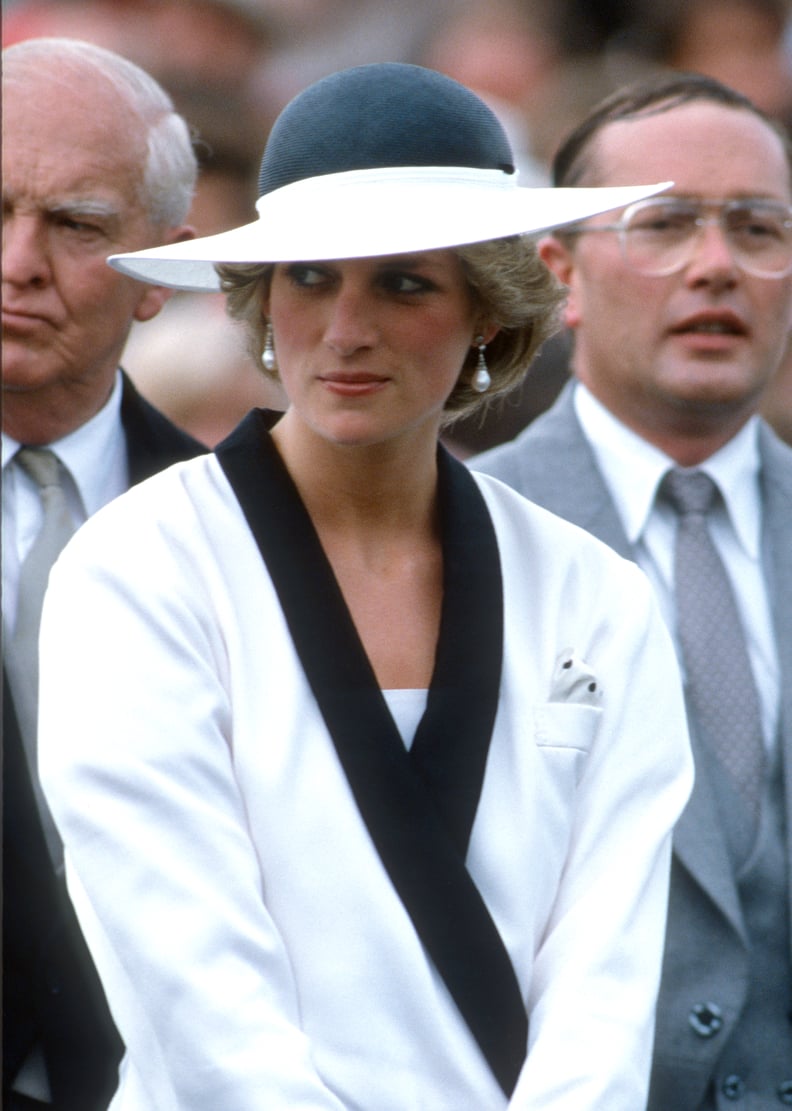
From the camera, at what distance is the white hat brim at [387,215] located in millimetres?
1835

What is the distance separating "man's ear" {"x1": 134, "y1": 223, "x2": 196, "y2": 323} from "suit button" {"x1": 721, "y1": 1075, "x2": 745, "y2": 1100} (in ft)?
4.29

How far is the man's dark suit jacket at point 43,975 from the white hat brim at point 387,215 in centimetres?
71

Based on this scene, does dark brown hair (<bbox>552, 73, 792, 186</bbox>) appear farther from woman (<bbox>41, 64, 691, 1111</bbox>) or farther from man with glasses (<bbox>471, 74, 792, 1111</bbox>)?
woman (<bbox>41, 64, 691, 1111</bbox>)

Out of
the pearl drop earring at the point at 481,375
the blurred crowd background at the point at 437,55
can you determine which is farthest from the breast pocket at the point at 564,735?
the blurred crowd background at the point at 437,55

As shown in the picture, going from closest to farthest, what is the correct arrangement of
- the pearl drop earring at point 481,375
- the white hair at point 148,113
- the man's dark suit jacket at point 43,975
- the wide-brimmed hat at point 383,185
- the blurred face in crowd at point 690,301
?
the wide-brimmed hat at point 383,185 → the pearl drop earring at point 481,375 → the man's dark suit jacket at point 43,975 → the white hair at point 148,113 → the blurred face in crowd at point 690,301

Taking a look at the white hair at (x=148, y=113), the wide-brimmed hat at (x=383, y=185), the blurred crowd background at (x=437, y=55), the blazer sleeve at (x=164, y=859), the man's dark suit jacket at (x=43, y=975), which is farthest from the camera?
the blurred crowd background at (x=437, y=55)

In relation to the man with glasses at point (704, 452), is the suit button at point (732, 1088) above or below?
below

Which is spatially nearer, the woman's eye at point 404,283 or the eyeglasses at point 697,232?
the woman's eye at point 404,283

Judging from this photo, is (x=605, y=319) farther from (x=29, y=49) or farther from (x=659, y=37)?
(x=659, y=37)

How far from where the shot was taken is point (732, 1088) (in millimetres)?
2443

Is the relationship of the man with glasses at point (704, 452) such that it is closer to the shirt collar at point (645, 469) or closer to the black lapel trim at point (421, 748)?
the shirt collar at point (645, 469)

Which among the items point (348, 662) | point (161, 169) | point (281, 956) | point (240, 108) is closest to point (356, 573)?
point (348, 662)

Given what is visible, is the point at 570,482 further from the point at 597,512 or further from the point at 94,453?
the point at 94,453

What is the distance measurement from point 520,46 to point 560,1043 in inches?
119
